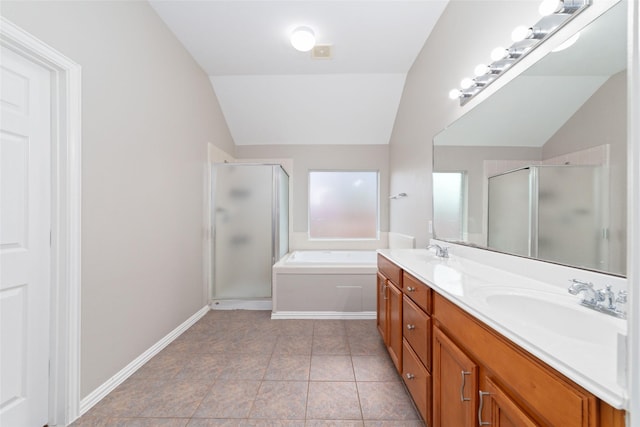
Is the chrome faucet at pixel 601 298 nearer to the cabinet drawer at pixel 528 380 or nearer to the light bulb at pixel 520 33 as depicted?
the cabinet drawer at pixel 528 380

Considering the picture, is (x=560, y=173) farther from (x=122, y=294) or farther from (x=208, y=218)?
(x=208, y=218)

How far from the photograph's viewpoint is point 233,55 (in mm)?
2604

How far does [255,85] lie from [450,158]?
2.50m

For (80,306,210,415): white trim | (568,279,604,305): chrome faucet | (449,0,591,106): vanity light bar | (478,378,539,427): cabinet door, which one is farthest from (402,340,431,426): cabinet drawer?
(80,306,210,415): white trim

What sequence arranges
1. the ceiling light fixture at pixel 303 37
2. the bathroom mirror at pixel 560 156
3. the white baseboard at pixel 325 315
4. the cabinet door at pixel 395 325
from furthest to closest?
the white baseboard at pixel 325 315 → the ceiling light fixture at pixel 303 37 → the cabinet door at pixel 395 325 → the bathroom mirror at pixel 560 156

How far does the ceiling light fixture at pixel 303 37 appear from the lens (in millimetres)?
2178

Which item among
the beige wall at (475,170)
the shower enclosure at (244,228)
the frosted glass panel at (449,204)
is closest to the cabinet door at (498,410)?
the beige wall at (475,170)

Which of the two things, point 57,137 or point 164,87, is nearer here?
point 57,137

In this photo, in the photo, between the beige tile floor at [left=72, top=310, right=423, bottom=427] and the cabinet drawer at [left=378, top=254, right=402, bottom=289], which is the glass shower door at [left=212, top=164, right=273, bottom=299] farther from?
the cabinet drawer at [left=378, top=254, right=402, bottom=289]

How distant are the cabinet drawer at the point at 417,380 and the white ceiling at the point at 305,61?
2.57 metres

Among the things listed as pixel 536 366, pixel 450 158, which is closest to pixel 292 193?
pixel 450 158

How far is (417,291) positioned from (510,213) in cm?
65

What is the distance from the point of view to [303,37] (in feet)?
7.19

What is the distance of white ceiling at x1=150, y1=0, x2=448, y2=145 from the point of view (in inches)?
80.5
